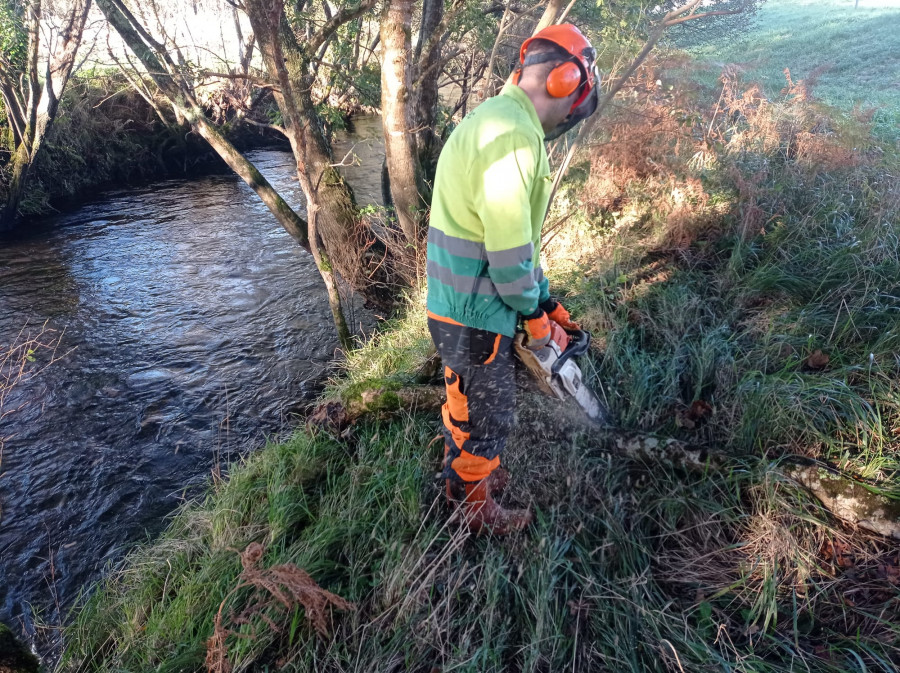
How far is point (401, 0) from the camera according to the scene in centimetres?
442

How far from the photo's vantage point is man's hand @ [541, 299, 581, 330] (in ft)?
8.71

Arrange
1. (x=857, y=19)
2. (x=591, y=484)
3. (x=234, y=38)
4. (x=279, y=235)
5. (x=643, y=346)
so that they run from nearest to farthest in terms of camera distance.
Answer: (x=591, y=484), (x=643, y=346), (x=279, y=235), (x=234, y=38), (x=857, y=19)

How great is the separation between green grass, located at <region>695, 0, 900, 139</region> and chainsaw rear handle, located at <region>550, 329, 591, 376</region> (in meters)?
5.68

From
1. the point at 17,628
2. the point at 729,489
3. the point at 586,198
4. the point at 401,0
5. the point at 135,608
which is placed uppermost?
the point at 401,0

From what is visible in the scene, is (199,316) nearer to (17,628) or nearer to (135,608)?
(17,628)

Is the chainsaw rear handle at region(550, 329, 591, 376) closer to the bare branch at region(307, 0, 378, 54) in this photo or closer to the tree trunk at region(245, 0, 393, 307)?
the tree trunk at region(245, 0, 393, 307)

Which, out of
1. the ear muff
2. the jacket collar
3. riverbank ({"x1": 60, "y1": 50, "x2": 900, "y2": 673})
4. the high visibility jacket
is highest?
the ear muff

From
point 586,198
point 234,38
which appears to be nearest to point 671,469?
point 586,198

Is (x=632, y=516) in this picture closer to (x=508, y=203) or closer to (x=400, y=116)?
(x=508, y=203)

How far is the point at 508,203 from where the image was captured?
1.91 m

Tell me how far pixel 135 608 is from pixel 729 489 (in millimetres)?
2958

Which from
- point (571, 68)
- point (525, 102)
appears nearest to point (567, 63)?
point (571, 68)

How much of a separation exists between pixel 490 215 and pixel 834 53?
18218mm

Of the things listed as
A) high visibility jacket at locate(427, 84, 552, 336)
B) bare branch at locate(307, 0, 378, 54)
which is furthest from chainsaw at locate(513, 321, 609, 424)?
bare branch at locate(307, 0, 378, 54)
